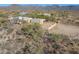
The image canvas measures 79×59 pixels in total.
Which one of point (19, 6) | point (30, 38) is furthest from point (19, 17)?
point (30, 38)

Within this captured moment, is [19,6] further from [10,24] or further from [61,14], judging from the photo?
[61,14]

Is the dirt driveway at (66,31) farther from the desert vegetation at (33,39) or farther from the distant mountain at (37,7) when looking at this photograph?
the distant mountain at (37,7)

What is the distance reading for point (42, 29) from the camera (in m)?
1.59

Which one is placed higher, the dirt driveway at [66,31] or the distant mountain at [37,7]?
the distant mountain at [37,7]

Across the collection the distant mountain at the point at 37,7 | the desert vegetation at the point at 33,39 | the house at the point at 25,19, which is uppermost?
the distant mountain at the point at 37,7

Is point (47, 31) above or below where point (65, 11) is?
below

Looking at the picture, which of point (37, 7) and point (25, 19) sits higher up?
point (37, 7)

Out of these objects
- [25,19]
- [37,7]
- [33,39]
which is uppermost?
[37,7]

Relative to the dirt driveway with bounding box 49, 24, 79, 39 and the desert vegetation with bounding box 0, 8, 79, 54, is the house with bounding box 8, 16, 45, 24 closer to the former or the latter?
the desert vegetation with bounding box 0, 8, 79, 54

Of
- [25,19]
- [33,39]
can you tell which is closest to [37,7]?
[25,19]

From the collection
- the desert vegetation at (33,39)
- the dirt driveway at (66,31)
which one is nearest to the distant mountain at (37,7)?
the desert vegetation at (33,39)

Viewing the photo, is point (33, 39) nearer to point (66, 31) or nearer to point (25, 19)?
point (25, 19)

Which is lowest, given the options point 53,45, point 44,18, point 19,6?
point 53,45
